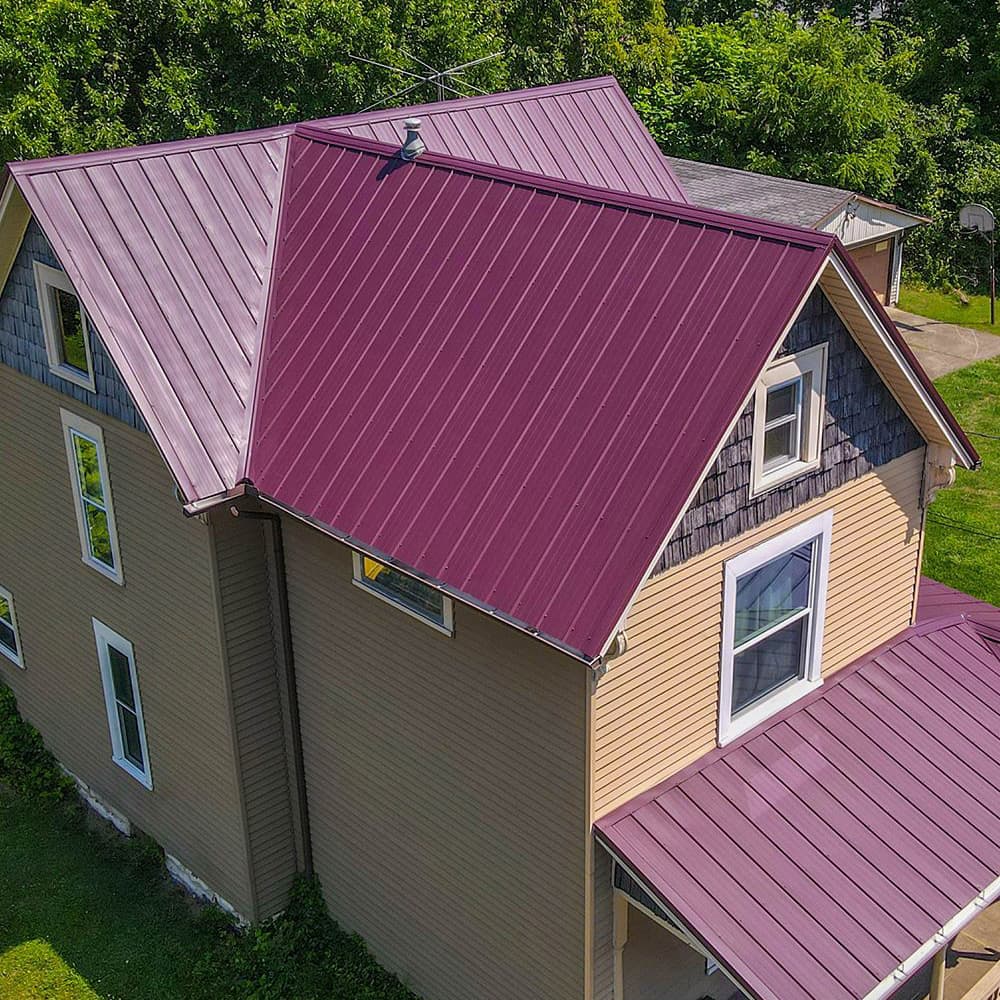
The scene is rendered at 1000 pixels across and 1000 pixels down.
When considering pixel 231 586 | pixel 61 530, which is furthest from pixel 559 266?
pixel 61 530

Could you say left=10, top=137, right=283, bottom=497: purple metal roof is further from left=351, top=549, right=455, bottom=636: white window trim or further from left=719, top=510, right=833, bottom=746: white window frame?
left=719, top=510, right=833, bottom=746: white window frame

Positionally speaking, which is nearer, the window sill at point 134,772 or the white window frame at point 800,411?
the white window frame at point 800,411

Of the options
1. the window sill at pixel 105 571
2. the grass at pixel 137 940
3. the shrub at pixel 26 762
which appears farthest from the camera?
the shrub at pixel 26 762

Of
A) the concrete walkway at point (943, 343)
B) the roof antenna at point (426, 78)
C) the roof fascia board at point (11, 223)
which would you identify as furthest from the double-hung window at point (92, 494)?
the concrete walkway at point (943, 343)

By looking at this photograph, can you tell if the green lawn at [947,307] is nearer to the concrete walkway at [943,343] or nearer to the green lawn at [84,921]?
the concrete walkway at [943,343]

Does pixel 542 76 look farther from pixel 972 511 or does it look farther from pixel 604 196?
pixel 604 196

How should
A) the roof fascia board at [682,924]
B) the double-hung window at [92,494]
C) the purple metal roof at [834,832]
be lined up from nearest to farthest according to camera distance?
the roof fascia board at [682,924]
the purple metal roof at [834,832]
the double-hung window at [92,494]

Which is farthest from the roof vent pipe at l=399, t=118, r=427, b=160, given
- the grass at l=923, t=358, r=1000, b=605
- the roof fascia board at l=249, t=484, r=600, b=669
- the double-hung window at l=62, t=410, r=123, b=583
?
the grass at l=923, t=358, r=1000, b=605

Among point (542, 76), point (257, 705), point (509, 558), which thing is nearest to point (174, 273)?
point (257, 705)
